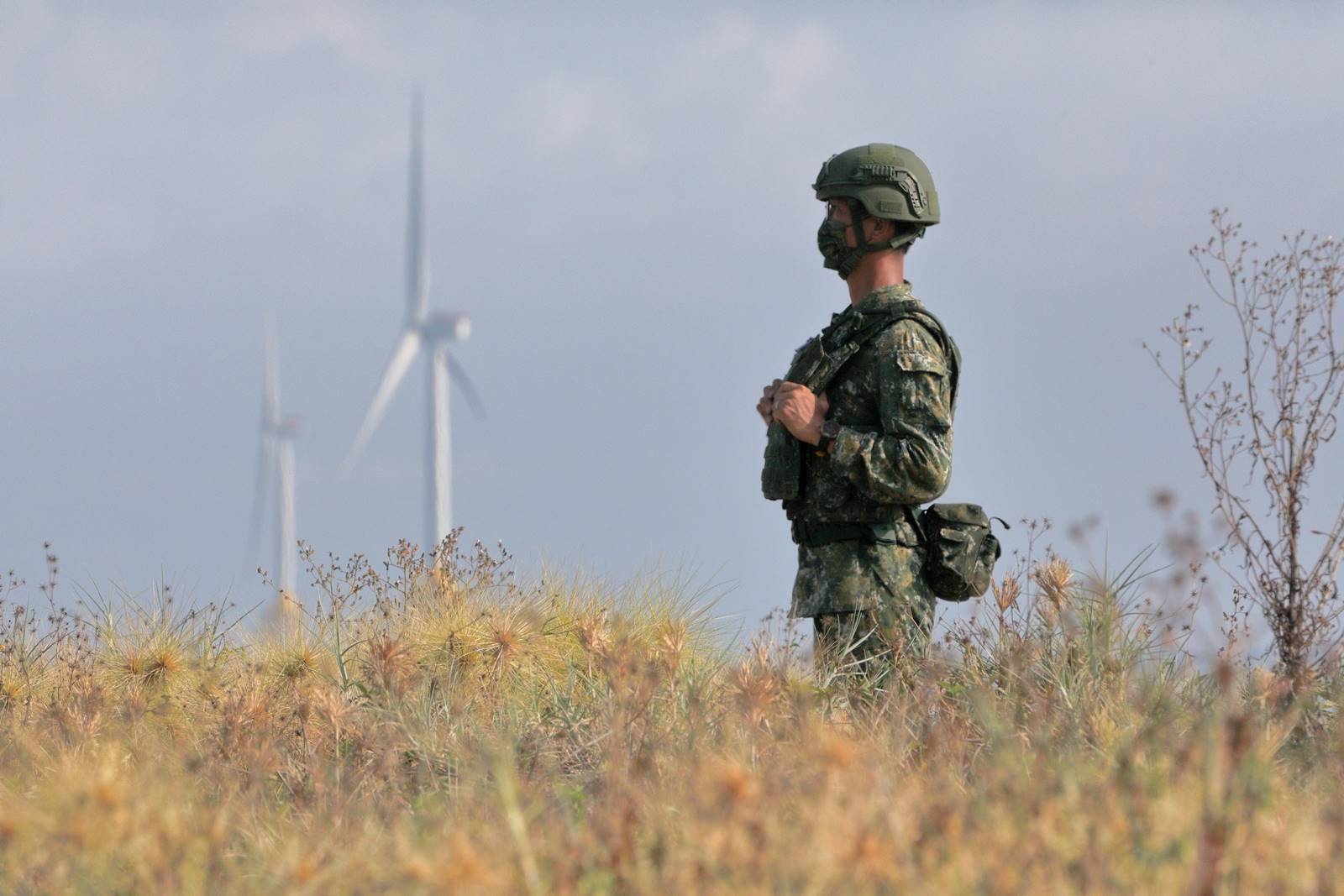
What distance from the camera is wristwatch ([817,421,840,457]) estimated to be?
662cm

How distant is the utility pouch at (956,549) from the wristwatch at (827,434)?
2.27 feet

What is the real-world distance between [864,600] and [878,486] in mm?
583

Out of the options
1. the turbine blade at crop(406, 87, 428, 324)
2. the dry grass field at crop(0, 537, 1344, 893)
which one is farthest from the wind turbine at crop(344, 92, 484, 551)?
the dry grass field at crop(0, 537, 1344, 893)

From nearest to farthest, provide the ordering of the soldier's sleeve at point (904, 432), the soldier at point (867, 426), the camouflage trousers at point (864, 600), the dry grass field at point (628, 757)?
the dry grass field at point (628, 757), the soldier's sleeve at point (904, 432), the soldier at point (867, 426), the camouflage trousers at point (864, 600)

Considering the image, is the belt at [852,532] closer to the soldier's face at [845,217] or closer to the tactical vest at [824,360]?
the tactical vest at [824,360]

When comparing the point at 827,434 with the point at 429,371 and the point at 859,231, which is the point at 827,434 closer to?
the point at 859,231

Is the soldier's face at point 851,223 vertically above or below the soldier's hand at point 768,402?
above

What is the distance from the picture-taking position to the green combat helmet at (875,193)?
22.5ft

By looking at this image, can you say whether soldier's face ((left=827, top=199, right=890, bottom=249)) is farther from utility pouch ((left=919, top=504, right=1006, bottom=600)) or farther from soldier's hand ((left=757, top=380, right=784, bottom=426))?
utility pouch ((left=919, top=504, right=1006, bottom=600))

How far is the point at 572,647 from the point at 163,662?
2.41 metres

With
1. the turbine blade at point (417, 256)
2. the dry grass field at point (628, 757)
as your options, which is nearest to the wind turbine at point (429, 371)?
the turbine blade at point (417, 256)

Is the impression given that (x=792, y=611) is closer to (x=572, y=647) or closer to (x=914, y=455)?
(x=914, y=455)

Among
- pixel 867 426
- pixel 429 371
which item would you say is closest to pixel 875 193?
pixel 867 426

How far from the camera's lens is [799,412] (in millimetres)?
6613
